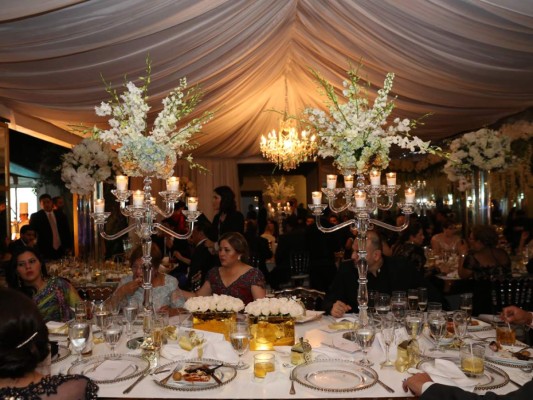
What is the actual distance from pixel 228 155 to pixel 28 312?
1089cm

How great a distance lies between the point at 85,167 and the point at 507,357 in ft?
16.1

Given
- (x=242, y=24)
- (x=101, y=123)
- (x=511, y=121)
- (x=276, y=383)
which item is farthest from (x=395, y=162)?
(x=276, y=383)

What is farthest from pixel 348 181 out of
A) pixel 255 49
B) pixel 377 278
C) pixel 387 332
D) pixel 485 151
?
pixel 485 151

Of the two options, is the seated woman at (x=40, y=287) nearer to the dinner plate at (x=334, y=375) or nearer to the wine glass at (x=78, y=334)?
the wine glass at (x=78, y=334)

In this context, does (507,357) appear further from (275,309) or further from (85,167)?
(85,167)

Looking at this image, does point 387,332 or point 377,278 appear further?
point 377,278

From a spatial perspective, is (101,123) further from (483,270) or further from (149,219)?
(483,270)

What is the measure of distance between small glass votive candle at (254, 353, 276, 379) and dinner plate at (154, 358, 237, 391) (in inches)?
4.2

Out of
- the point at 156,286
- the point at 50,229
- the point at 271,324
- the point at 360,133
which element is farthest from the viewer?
the point at 50,229

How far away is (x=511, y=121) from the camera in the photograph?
7398 mm

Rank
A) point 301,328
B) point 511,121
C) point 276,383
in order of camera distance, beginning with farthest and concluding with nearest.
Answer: point 511,121
point 301,328
point 276,383

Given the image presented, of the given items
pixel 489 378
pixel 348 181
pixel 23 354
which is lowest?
pixel 489 378

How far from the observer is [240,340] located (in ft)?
8.10

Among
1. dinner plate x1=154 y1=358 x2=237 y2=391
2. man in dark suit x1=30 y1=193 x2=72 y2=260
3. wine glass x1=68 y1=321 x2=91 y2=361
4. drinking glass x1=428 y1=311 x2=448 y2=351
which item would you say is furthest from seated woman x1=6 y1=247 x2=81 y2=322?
man in dark suit x1=30 y1=193 x2=72 y2=260
